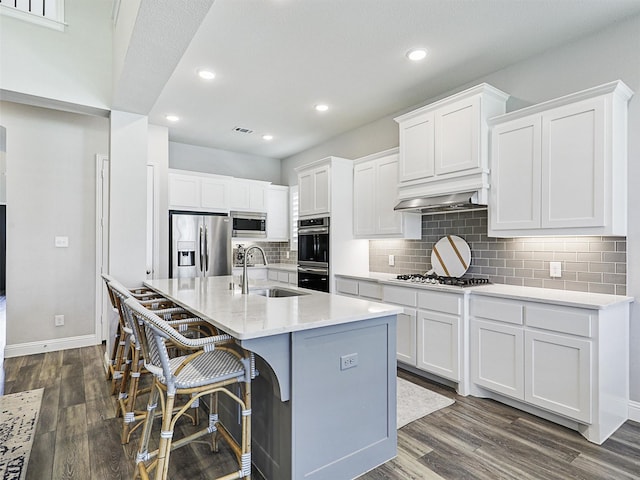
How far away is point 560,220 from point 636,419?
1.47m

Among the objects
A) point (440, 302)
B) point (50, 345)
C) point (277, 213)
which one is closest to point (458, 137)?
point (440, 302)

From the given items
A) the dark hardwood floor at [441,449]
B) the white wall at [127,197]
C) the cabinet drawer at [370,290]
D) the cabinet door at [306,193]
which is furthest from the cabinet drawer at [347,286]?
the white wall at [127,197]

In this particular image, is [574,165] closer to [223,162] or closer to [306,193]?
[306,193]

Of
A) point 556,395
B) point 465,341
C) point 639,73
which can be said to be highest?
point 639,73

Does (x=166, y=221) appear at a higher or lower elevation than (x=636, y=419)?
higher

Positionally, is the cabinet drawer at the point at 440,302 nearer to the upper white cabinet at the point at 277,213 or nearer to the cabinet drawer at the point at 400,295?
the cabinet drawer at the point at 400,295

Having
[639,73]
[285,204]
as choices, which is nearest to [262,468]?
[639,73]

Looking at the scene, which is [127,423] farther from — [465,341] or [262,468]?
[465,341]

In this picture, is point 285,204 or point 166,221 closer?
point 166,221

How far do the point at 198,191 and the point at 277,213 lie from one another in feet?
4.74

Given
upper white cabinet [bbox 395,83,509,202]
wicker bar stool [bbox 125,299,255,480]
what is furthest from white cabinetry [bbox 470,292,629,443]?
wicker bar stool [bbox 125,299,255,480]

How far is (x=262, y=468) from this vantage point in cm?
193

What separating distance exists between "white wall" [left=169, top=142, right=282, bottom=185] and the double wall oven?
1912 mm

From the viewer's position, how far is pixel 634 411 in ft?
8.30
